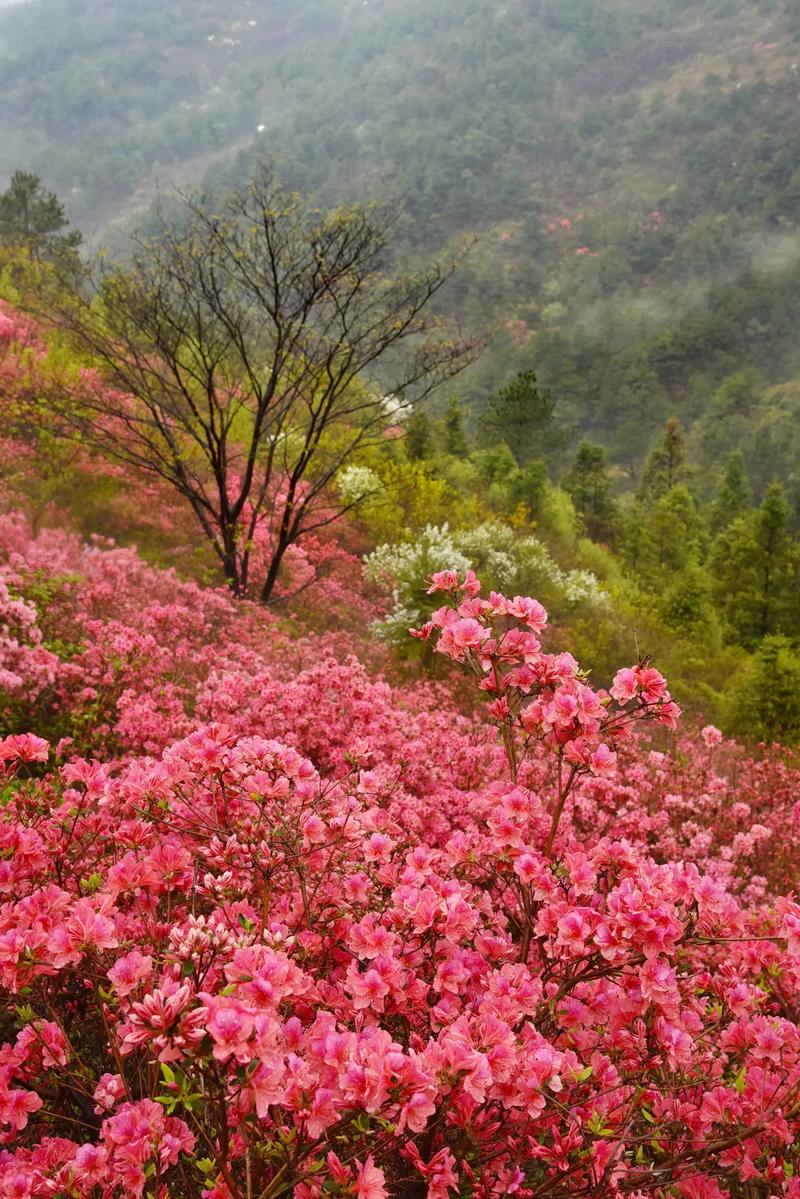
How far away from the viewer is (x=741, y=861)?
A: 5.06 m

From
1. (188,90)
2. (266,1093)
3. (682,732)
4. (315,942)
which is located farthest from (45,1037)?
(188,90)

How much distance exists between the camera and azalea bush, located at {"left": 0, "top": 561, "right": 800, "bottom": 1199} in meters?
1.37

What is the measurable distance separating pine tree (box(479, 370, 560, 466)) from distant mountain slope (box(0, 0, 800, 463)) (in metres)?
34.8

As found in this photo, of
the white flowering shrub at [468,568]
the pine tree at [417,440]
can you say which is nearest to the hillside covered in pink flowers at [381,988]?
the white flowering shrub at [468,568]

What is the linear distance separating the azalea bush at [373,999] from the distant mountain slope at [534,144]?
62783mm

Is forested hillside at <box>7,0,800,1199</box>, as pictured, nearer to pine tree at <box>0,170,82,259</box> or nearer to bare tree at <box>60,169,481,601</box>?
bare tree at <box>60,169,481,601</box>

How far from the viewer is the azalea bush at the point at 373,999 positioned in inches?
53.8

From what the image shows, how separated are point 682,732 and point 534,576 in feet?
18.2

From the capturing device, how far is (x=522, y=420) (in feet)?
90.5

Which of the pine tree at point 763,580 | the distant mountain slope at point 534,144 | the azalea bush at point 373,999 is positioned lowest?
the azalea bush at point 373,999

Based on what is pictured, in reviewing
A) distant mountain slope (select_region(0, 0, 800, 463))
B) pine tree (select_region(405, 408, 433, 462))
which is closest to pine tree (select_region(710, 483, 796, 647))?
pine tree (select_region(405, 408, 433, 462))

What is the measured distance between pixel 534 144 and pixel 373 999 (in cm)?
15426

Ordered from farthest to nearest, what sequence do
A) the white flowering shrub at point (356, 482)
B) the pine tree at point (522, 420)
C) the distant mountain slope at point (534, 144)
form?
the distant mountain slope at point (534, 144)
the pine tree at point (522, 420)
the white flowering shrub at point (356, 482)

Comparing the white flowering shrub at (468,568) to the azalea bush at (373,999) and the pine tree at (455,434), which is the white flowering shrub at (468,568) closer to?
the azalea bush at (373,999)
